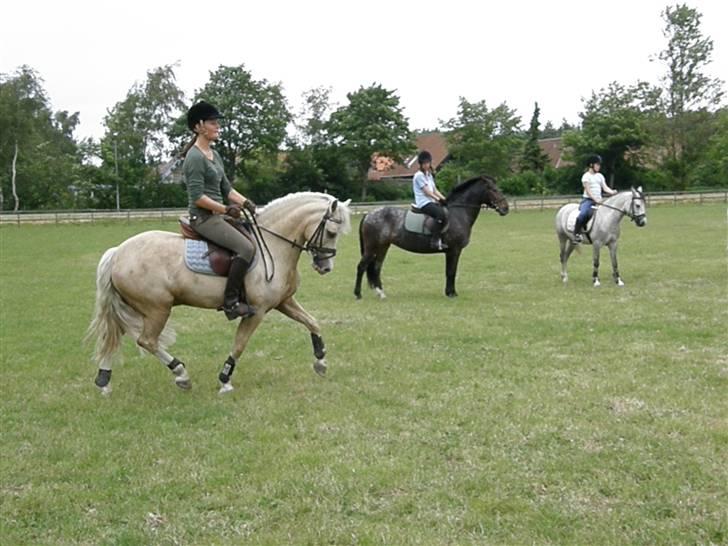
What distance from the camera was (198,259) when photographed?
761 cm

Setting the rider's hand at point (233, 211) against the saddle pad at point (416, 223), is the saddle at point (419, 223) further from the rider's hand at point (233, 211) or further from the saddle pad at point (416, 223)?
the rider's hand at point (233, 211)

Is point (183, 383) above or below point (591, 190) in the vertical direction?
below

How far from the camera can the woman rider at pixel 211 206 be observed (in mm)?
7414

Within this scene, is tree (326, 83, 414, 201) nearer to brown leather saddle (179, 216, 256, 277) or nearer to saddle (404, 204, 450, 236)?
saddle (404, 204, 450, 236)

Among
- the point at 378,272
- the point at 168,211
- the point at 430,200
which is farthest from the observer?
the point at 168,211

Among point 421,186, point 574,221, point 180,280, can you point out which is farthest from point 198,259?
point 574,221

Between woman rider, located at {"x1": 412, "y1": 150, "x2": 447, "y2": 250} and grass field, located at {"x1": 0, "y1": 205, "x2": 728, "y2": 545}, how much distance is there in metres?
2.19

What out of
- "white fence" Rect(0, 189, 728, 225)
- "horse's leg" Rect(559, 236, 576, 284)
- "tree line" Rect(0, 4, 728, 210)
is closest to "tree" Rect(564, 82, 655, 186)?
"tree line" Rect(0, 4, 728, 210)

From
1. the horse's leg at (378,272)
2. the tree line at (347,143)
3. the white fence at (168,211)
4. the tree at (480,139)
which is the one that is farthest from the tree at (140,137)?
the horse's leg at (378,272)

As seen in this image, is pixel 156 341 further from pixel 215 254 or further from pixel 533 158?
pixel 533 158

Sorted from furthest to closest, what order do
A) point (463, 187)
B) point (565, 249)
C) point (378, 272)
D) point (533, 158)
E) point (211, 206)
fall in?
point (533, 158) < point (565, 249) < point (378, 272) < point (463, 187) < point (211, 206)

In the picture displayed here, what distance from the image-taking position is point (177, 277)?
25.0ft

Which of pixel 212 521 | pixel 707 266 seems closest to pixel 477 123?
pixel 707 266

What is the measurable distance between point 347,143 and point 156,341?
5337 cm
